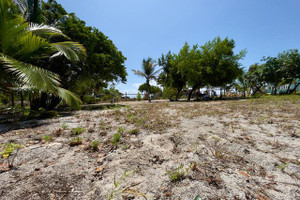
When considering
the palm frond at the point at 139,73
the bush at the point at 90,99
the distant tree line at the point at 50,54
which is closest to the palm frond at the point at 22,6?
the distant tree line at the point at 50,54

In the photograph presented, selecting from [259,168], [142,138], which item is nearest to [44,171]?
[142,138]

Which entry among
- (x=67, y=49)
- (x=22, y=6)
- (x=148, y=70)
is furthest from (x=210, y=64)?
(x=22, y=6)

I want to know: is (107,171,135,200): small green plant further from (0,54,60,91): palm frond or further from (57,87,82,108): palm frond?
(0,54,60,91): palm frond

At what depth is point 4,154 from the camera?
1.56 metres

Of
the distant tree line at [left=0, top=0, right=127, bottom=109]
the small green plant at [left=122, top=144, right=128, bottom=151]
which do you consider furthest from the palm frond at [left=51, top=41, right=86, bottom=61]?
the small green plant at [left=122, top=144, right=128, bottom=151]

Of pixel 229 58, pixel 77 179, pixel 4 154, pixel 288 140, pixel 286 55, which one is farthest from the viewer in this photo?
pixel 286 55

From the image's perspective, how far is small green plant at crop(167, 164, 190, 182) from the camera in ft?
3.82

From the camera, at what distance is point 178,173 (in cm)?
121

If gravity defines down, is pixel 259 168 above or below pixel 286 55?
below

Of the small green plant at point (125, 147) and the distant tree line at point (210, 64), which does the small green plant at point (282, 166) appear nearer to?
the small green plant at point (125, 147)

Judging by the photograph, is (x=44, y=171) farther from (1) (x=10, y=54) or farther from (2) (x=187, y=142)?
(1) (x=10, y=54)

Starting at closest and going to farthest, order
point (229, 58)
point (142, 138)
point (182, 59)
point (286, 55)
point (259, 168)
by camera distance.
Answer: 1. point (259, 168)
2. point (142, 138)
3. point (229, 58)
4. point (182, 59)
5. point (286, 55)

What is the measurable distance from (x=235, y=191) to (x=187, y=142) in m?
1.01

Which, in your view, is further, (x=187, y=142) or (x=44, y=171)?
(x=187, y=142)
